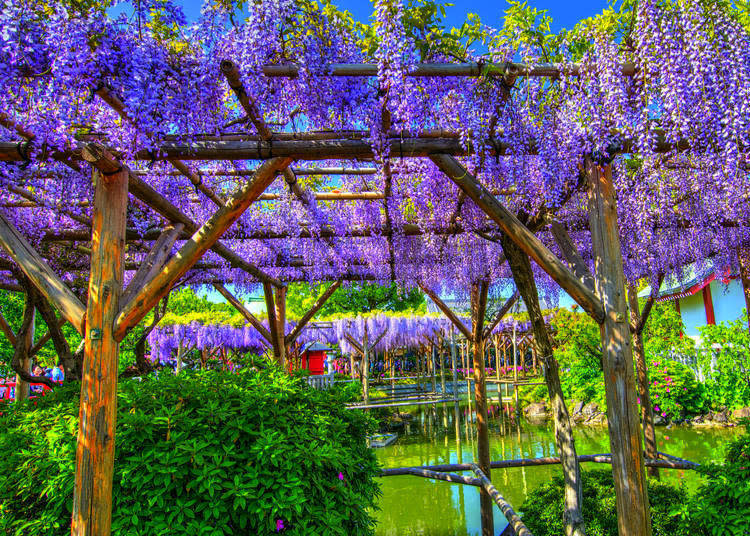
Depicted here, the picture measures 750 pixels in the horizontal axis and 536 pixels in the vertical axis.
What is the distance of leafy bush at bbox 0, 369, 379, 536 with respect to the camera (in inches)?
93.8

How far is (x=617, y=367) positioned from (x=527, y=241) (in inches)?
34.0

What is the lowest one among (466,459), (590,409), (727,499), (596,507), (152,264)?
(466,459)

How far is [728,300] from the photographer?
12.6 m

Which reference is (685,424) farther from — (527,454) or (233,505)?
(233,505)

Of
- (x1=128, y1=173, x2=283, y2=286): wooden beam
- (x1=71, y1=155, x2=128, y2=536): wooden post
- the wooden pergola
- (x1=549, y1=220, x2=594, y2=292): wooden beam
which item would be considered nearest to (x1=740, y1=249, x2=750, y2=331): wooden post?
the wooden pergola

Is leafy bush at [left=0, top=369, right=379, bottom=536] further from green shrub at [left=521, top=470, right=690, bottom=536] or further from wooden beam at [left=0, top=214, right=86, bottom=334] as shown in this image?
green shrub at [left=521, top=470, right=690, bottom=536]

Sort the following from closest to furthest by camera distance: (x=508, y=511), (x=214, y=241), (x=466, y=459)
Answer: (x=214, y=241)
(x=508, y=511)
(x=466, y=459)

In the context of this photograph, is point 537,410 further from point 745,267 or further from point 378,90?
point 378,90

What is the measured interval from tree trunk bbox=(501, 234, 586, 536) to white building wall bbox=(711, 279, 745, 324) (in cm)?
1019

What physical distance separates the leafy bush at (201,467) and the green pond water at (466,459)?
4.42 ft

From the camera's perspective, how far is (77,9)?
102 inches

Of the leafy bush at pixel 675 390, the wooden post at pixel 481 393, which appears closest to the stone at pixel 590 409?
the leafy bush at pixel 675 390

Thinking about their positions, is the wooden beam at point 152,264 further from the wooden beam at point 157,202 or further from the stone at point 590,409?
the stone at point 590,409

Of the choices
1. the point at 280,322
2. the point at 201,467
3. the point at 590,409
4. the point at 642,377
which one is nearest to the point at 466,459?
the point at 642,377
